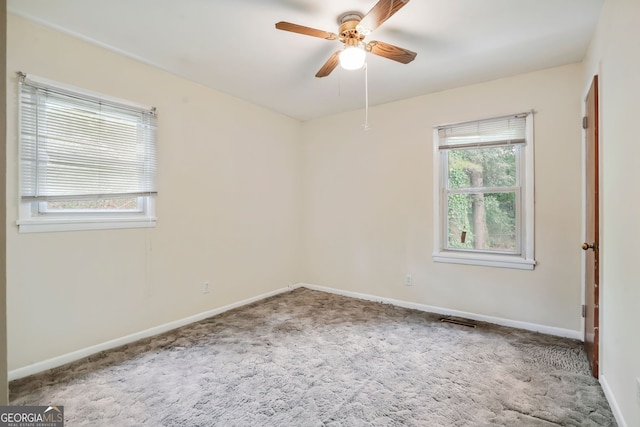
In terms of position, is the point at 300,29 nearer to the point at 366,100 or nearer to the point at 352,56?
the point at 352,56

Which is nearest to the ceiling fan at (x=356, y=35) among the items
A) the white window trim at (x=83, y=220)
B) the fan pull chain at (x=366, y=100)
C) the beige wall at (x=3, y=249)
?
the fan pull chain at (x=366, y=100)

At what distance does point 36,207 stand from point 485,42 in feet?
12.2

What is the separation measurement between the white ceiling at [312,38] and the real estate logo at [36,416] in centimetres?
248

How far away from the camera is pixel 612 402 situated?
70.5 inches

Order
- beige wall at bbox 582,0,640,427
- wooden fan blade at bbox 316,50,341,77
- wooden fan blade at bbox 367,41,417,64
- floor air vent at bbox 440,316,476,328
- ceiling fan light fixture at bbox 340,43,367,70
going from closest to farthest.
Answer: beige wall at bbox 582,0,640,427
ceiling fan light fixture at bbox 340,43,367,70
wooden fan blade at bbox 367,41,417,64
wooden fan blade at bbox 316,50,341,77
floor air vent at bbox 440,316,476,328

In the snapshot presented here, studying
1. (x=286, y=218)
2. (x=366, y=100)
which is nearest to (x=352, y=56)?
(x=366, y=100)

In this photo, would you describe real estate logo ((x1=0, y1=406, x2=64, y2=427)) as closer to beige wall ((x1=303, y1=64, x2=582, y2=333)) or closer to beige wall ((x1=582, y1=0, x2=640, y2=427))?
beige wall ((x1=582, y1=0, x2=640, y2=427))

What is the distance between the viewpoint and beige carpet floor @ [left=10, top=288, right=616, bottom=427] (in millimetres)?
1778

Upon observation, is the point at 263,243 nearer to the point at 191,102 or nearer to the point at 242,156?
the point at 242,156

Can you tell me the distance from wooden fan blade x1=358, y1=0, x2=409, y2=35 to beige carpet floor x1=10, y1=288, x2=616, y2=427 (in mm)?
2328

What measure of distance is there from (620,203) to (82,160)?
366cm

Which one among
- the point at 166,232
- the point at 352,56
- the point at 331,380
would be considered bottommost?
the point at 331,380

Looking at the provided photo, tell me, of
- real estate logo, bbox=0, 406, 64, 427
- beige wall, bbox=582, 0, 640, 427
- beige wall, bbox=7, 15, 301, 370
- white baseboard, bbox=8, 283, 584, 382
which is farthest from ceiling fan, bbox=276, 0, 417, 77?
white baseboard, bbox=8, 283, 584, 382

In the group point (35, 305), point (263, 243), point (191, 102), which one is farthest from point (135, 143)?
point (263, 243)
